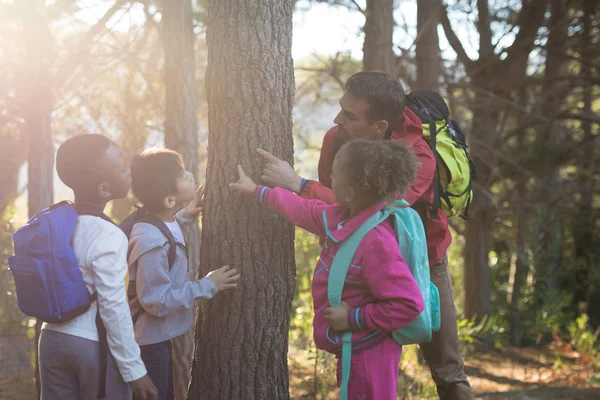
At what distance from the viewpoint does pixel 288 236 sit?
3.14 metres

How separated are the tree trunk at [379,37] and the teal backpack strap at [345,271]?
388 centimetres

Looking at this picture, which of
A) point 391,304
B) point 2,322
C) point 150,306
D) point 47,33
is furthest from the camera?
point 2,322

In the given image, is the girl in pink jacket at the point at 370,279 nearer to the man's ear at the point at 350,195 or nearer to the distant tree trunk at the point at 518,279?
the man's ear at the point at 350,195

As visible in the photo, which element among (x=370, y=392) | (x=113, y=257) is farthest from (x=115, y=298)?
(x=370, y=392)

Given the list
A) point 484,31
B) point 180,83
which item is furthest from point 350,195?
point 484,31

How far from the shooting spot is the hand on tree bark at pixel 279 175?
296cm

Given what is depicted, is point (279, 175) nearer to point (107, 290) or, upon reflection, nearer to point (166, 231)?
point (166, 231)

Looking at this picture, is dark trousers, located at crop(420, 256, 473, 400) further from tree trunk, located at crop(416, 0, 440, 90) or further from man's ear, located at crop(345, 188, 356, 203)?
tree trunk, located at crop(416, 0, 440, 90)

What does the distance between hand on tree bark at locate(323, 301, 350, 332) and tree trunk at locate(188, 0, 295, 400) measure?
23.9 inches

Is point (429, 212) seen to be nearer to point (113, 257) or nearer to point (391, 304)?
point (391, 304)

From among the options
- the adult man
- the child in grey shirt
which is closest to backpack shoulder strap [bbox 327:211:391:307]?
the adult man

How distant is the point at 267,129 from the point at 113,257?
1.00 m

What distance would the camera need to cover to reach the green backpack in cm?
310

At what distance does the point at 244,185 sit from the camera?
115 inches
